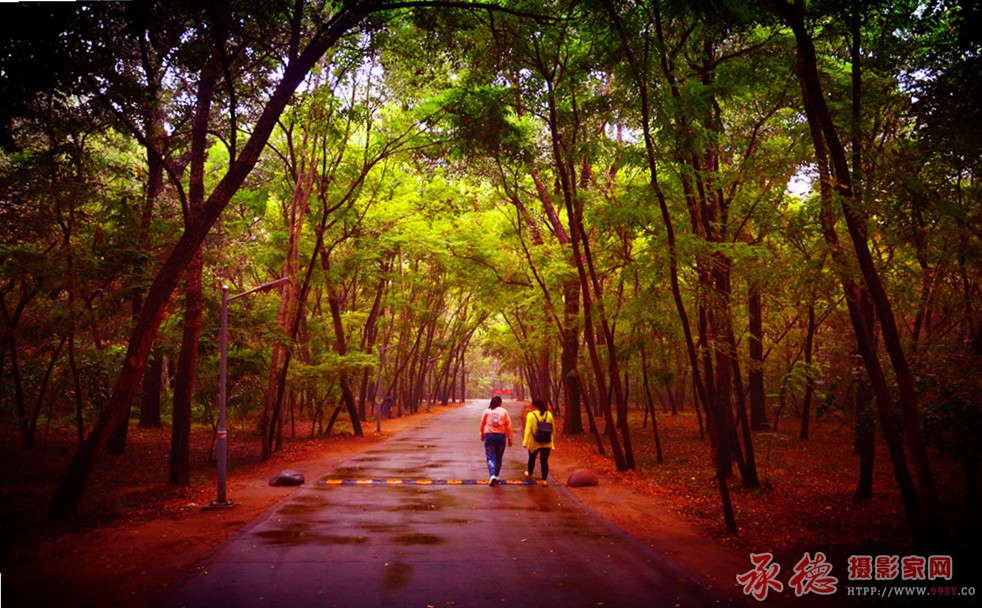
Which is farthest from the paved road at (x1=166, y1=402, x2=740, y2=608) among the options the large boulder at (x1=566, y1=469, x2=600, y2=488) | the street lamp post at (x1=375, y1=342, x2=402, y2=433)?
the street lamp post at (x1=375, y1=342, x2=402, y2=433)

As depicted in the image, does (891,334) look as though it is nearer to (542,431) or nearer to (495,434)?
(542,431)

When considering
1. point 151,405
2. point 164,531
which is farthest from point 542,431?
point 151,405

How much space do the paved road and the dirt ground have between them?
0.47 meters

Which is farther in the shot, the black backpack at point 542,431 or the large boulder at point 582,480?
the black backpack at point 542,431

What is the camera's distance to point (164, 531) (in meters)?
9.13

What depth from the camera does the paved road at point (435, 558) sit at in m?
5.95

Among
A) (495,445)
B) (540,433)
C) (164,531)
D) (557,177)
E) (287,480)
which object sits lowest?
(287,480)

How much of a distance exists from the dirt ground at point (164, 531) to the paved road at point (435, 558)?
465 mm

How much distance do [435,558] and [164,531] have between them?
463cm

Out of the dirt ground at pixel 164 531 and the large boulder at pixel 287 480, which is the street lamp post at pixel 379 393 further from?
the large boulder at pixel 287 480

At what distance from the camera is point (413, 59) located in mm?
12898

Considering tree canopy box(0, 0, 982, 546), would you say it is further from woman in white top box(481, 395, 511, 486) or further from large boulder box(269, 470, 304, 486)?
woman in white top box(481, 395, 511, 486)

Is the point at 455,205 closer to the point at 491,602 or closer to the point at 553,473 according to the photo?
the point at 553,473

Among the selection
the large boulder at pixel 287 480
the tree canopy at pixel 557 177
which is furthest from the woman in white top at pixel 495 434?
the large boulder at pixel 287 480
